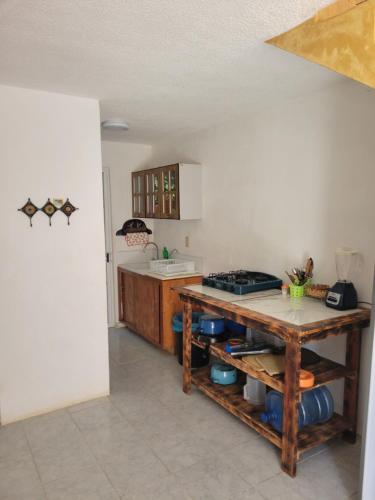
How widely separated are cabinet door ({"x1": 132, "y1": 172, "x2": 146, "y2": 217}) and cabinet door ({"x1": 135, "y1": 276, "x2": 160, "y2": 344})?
906 mm

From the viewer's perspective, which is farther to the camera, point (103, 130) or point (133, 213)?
point (133, 213)

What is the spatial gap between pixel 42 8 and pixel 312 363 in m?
2.38

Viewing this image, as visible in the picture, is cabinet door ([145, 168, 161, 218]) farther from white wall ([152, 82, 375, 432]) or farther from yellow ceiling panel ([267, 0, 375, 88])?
yellow ceiling panel ([267, 0, 375, 88])

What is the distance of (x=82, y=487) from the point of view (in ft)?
6.66

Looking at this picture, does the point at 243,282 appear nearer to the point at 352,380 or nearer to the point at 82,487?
the point at 352,380

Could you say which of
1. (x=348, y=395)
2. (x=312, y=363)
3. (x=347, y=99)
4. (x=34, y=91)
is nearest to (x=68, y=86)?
(x=34, y=91)

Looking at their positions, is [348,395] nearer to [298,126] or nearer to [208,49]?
[298,126]

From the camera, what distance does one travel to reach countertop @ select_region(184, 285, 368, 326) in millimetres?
2158

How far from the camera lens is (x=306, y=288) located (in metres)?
2.66

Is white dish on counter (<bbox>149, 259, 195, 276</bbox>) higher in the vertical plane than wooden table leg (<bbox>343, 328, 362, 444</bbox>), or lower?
higher

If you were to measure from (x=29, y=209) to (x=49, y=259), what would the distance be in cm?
39

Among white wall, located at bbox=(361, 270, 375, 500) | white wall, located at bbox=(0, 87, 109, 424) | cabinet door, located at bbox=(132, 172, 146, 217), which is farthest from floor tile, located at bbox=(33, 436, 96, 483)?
cabinet door, located at bbox=(132, 172, 146, 217)

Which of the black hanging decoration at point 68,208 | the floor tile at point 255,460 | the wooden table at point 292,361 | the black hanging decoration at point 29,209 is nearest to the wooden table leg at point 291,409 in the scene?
the wooden table at point 292,361

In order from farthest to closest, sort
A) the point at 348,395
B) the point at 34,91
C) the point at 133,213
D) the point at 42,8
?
the point at 133,213 < the point at 34,91 < the point at 348,395 < the point at 42,8
